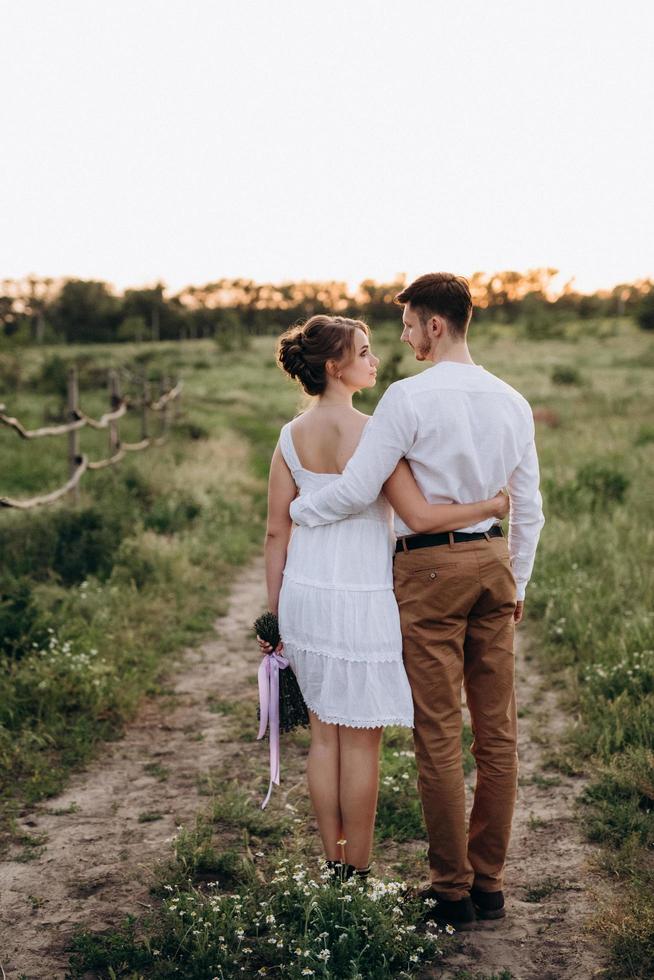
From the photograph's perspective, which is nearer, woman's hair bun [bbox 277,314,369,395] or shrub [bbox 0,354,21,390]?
woman's hair bun [bbox 277,314,369,395]

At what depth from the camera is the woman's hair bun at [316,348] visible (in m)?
3.07

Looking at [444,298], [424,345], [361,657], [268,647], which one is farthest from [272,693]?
[444,298]

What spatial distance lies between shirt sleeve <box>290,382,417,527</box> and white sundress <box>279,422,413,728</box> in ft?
0.51

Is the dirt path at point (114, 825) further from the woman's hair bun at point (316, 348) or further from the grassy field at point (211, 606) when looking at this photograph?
the woman's hair bun at point (316, 348)

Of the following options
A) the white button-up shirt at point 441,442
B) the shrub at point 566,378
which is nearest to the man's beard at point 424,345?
the white button-up shirt at point 441,442

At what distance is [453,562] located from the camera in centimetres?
291

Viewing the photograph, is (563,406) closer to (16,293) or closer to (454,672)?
(454,672)

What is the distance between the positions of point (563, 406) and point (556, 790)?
18501 mm

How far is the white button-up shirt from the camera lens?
2.85 m

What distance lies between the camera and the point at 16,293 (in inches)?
3044

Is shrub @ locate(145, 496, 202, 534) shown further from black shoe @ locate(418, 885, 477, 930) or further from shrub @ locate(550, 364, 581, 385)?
shrub @ locate(550, 364, 581, 385)

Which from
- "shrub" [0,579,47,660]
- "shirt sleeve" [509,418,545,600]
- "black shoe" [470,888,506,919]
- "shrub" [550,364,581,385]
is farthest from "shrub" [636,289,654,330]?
"black shoe" [470,888,506,919]

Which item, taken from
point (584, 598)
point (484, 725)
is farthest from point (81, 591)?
point (484, 725)

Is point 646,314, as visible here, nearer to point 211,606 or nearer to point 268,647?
point 211,606
